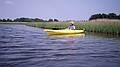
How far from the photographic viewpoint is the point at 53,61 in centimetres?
1332

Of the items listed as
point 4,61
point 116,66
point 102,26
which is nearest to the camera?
point 116,66

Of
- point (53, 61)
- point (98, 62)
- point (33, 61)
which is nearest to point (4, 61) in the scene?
point (33, 61)

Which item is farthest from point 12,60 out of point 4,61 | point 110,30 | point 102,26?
point 102,26

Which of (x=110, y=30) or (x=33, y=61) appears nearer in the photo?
(x=33, y=61)

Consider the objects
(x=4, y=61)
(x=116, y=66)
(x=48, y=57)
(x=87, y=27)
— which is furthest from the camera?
(x=87, y=27)

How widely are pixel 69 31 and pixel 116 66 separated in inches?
813

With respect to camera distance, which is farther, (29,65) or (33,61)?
(33,61)

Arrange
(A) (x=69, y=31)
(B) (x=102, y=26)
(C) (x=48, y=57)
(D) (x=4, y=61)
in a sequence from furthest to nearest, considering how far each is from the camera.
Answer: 1. (B) (x=102, y=26)
2. (A) (x=69, y=31)
3. (C) (x=48, y=57)
4. (D) (x=4, y=61)

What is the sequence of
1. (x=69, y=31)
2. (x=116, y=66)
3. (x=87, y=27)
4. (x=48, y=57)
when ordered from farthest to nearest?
1. (x=87, y=27)
2. (x=69, y=31)
3. (x=48, y=57)
4. (x=116, y=66)

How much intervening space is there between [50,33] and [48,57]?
732 inches

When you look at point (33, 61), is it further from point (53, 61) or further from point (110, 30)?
point (110, 30)

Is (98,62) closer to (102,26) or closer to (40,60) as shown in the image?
(40,60)

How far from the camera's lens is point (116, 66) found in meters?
12.2

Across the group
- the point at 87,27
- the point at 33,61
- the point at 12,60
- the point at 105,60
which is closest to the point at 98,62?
the point at 105,60
